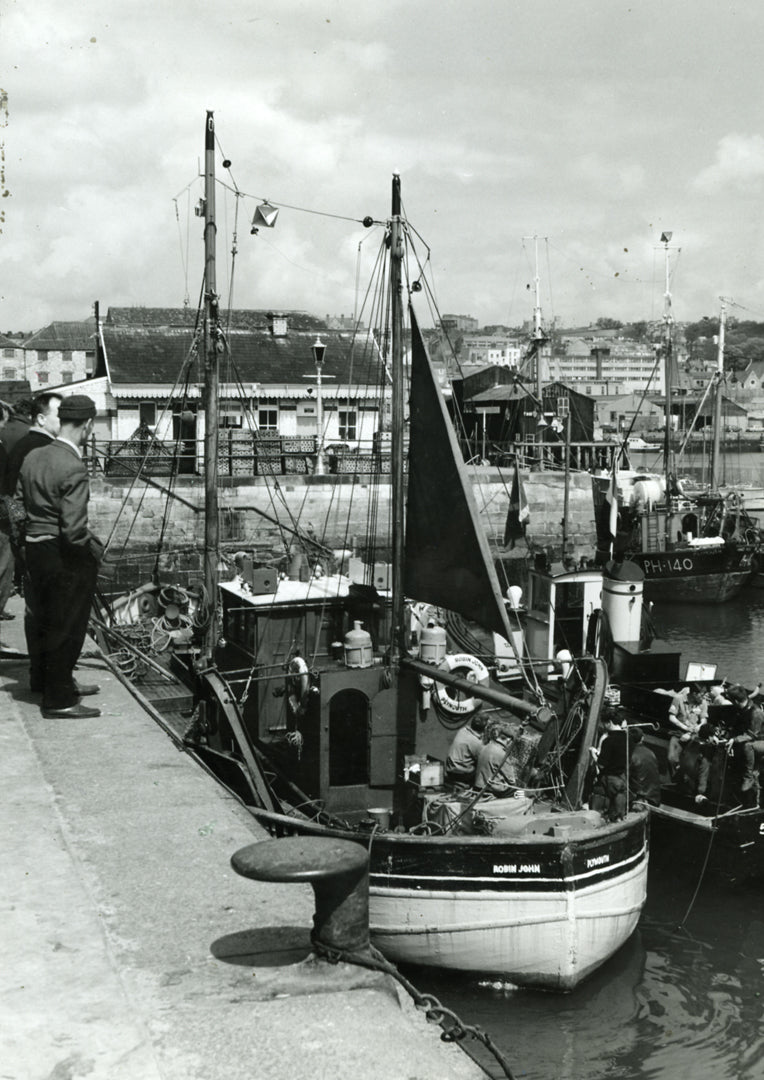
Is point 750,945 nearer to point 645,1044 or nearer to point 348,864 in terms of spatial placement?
point 645,1044

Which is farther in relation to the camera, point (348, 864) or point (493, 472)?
point (493, 472)

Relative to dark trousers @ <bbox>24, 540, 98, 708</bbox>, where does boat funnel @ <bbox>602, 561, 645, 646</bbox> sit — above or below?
below

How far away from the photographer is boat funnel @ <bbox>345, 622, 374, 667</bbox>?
13828mm

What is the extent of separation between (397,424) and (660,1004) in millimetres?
7187

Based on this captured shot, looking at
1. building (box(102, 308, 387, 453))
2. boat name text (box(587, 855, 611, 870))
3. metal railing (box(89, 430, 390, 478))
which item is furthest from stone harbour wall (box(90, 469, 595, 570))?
boat name text (box(587, 855, 611, 870))

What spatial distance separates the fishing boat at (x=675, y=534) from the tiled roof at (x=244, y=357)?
1266 cm

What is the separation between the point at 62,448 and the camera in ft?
24.3

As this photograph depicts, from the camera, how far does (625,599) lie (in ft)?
76.5

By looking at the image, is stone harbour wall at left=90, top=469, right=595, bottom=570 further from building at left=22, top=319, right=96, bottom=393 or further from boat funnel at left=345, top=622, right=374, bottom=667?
building at left=22, top=319, right=96, bottom=393

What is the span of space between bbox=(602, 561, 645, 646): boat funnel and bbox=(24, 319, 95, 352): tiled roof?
8388 centimetres

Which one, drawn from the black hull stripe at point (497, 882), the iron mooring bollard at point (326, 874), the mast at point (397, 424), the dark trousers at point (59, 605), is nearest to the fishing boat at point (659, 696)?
the mast at point (397, 424)

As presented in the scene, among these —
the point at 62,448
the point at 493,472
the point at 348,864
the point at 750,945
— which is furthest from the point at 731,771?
the point at 493,472

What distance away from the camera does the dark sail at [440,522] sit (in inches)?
495

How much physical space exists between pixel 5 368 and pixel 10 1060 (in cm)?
11234
